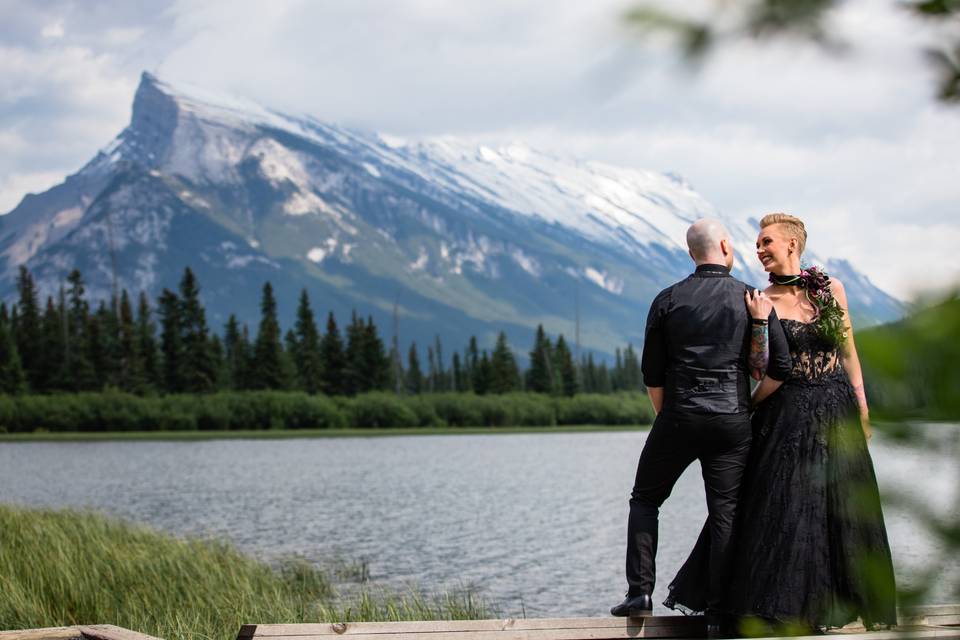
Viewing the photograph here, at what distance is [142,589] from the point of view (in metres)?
12.0

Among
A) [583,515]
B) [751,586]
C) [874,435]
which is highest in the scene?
[874,435]

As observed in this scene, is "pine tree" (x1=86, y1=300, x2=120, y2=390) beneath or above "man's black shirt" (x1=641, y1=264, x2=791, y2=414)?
above

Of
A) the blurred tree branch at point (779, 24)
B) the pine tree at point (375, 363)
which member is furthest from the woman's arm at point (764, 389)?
the pine tree at point (375, 363)

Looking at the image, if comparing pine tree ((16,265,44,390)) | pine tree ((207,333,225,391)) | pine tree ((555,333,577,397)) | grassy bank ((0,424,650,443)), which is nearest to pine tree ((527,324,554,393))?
pine tree ((555,333,577,397))

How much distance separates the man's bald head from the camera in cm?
595

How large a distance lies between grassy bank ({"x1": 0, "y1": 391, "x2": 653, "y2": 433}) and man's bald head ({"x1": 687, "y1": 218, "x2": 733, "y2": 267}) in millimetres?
82607

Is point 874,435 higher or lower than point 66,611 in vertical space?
higher

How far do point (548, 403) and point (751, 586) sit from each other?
9974cm

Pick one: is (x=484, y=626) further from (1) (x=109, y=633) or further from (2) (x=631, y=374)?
(2) (x=631, y=374)

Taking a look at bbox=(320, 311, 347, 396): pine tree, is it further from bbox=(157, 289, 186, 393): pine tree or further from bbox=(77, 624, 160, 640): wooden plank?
bbox=(77, 624, 160, 640): wooden plank

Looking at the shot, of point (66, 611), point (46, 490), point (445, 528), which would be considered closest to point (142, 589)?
point (66, 611)

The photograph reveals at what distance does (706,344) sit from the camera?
19.2 feet

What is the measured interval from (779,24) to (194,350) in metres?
109

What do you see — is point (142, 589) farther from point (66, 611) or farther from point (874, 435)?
point (874, 435)
